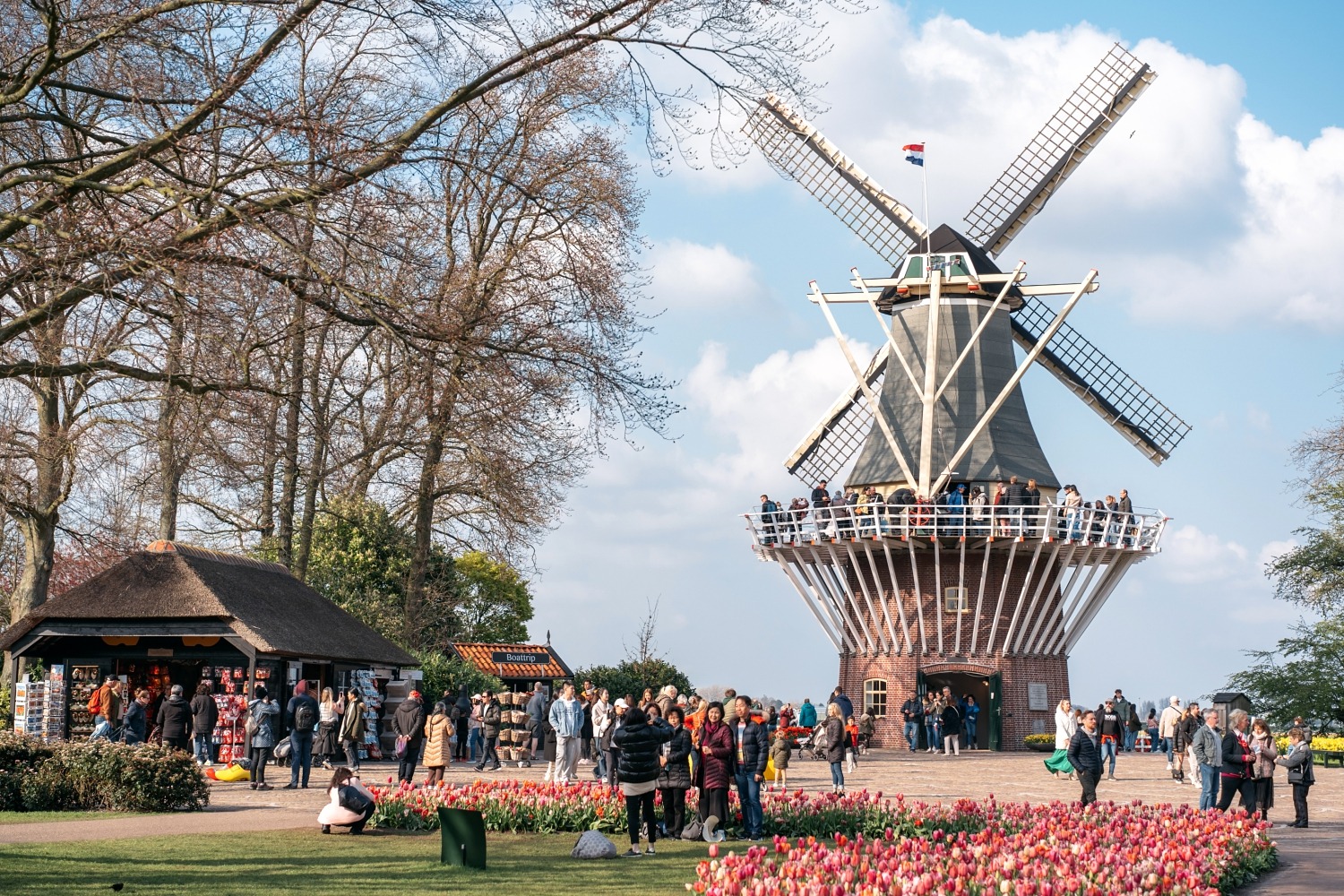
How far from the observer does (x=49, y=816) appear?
17.1m

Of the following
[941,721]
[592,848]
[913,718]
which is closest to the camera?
[592,848]

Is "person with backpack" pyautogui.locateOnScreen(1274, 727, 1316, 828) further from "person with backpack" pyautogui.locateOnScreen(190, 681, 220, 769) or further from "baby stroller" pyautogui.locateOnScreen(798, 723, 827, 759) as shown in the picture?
"person with backpack" pyautogui.locateOnScreen(190, 681, 220, 769)

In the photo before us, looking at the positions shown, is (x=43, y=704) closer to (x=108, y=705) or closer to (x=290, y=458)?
(x=108, y=705)

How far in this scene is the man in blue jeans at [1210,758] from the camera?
58.0ft

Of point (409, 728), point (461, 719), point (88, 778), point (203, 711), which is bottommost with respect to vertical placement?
point (88, 778)

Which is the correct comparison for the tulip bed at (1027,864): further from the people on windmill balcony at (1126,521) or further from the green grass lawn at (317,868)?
the people on windmill balcony at (1126,521)

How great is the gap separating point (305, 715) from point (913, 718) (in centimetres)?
1929

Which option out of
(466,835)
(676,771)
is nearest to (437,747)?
(676,771)

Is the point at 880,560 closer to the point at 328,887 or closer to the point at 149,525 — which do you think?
the point at 149,525

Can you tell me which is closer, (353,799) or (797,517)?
(353,799)

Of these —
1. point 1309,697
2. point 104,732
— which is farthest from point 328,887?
point 1309,697

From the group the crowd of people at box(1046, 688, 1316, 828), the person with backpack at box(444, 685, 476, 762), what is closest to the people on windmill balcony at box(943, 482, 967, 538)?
the person with backpack at box(444, 685, 476, 762)

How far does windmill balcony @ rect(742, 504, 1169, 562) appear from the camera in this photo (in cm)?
3566

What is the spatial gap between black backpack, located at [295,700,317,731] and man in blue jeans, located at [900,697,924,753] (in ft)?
61.9
